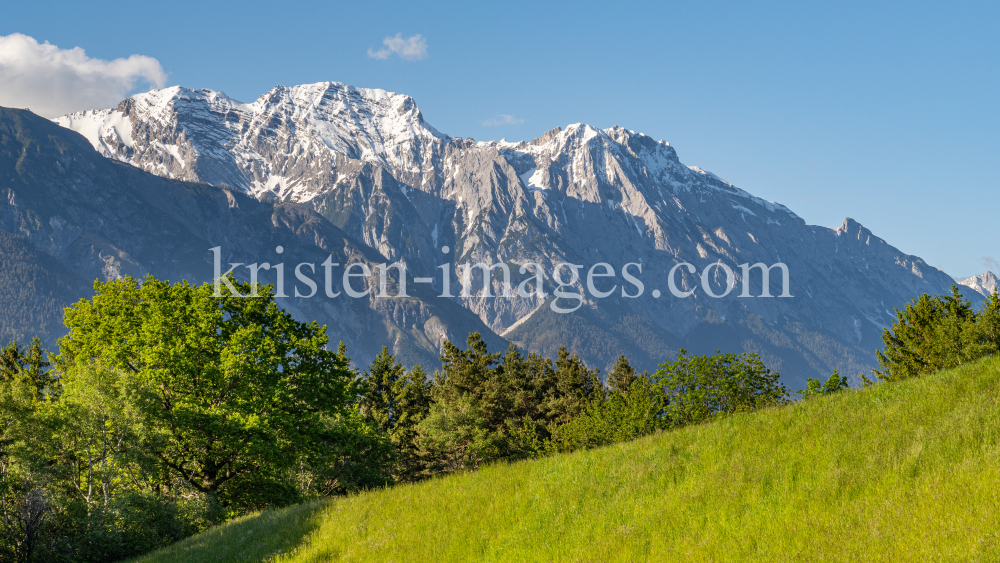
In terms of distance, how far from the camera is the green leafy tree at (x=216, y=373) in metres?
29.7

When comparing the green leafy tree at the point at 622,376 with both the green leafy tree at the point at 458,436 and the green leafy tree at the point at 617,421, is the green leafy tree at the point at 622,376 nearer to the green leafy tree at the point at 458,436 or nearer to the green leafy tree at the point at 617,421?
the green leafy tree at the point at 617,421

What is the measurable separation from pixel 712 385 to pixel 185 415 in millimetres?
30658

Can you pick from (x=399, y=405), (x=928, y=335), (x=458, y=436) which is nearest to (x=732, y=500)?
(x=458, y=436)

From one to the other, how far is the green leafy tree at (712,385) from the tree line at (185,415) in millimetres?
109

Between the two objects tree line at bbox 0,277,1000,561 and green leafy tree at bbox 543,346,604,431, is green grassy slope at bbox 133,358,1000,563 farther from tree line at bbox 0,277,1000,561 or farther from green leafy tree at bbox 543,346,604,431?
green leafy tree at bbox 543,346,604,431

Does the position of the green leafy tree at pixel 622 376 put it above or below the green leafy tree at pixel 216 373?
above

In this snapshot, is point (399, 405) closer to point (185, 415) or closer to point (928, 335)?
point (185, 415)

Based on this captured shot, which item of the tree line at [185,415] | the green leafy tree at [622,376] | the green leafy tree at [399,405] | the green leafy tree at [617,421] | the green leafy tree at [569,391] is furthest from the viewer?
the green leafy tree at [622,376]

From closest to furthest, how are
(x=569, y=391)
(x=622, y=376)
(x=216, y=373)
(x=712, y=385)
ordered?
(x=216, y=373)
(x=712, y=385)
(x=569, y=391)
(x=622, y=376)

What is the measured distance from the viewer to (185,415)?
93.6 feet

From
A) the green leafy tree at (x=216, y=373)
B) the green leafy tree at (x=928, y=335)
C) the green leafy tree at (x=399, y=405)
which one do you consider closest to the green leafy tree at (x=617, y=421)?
the green leafy tree at (x=399, y=405)

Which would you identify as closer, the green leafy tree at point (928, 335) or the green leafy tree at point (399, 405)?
the green leafy tree at point (928, 335)

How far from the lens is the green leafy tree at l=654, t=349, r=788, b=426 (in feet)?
133

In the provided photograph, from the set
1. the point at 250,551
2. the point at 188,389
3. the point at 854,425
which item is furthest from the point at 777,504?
the point at 188,389
